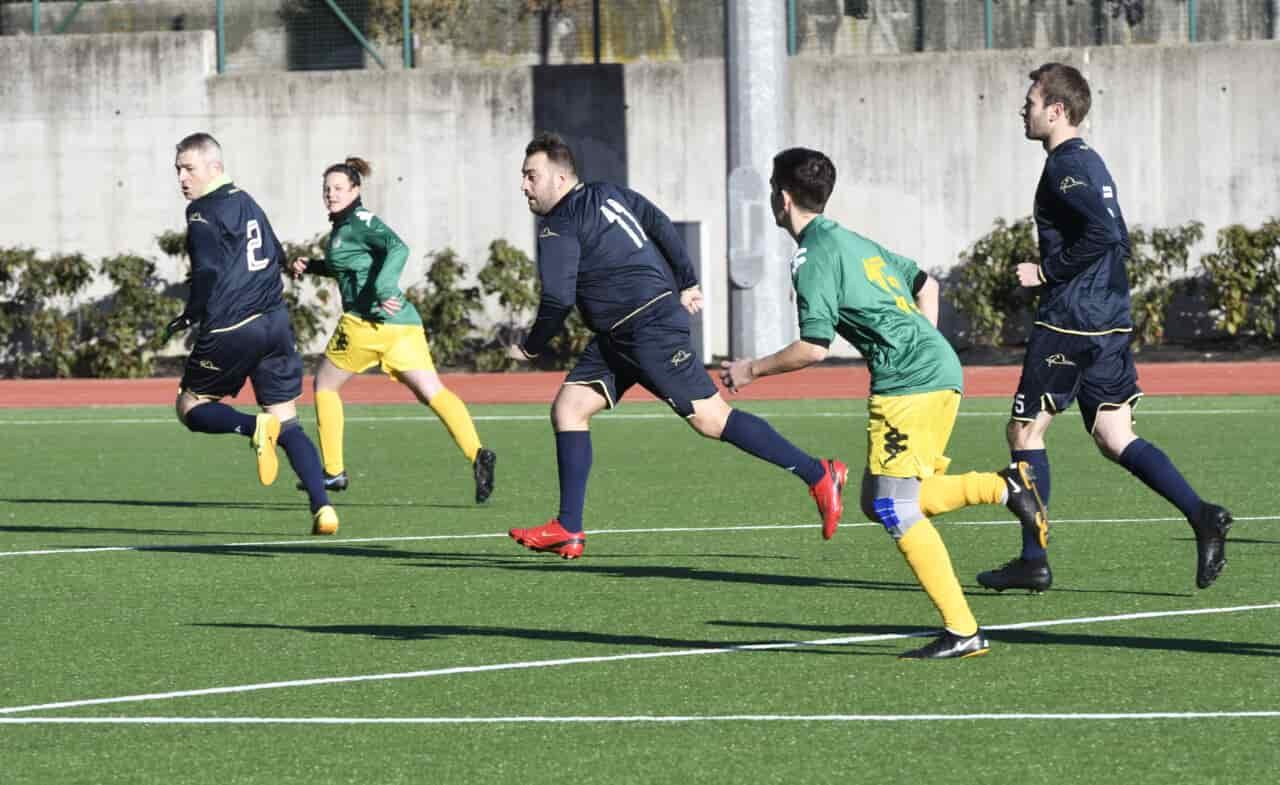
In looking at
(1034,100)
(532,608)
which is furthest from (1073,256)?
(532,608)

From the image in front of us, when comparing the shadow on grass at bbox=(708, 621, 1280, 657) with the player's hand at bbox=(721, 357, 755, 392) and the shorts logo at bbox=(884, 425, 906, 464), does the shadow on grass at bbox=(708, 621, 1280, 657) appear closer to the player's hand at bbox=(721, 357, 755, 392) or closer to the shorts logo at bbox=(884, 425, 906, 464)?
the shorts logo at bbox=(884, 425, 906, 464)

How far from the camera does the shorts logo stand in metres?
7.20

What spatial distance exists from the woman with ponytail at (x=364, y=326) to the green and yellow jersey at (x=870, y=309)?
514 cm

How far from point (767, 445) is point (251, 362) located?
10.2ft

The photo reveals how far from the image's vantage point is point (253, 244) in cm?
1106

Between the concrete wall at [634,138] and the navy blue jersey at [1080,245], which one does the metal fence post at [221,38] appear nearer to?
the concrete wall at [634,138]

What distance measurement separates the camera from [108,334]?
2442 centimetres

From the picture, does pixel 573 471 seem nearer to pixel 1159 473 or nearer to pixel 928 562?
pixel 1159 473

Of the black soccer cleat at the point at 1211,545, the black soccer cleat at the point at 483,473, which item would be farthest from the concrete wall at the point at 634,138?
the black soccer cleat at the point at 1211,545

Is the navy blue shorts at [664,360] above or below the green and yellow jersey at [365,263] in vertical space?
below

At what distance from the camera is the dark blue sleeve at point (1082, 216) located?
28.0ft

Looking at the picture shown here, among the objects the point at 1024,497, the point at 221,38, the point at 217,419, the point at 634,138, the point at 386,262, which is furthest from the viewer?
the point at 221,38

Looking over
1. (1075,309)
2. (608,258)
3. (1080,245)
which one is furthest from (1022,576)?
(608,258)

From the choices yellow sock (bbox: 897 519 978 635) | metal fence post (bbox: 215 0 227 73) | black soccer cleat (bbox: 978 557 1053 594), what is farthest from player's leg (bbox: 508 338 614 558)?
metal fence post (bbox: 215 0 227 73)
